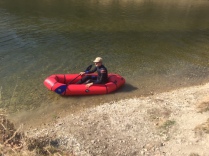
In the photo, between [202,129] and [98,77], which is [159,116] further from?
[98,77]

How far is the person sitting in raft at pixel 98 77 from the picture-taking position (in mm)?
10703

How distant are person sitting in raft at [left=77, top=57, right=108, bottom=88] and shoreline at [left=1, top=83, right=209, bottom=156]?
1.29 meters

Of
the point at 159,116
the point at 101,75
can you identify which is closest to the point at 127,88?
the point at 101,75

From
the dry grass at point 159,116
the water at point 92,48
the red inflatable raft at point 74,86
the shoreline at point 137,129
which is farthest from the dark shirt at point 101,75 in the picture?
the dry grass at point 159,116

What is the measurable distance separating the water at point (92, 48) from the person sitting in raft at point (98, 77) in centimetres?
76

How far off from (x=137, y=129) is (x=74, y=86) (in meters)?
3.67

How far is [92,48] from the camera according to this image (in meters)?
15.9

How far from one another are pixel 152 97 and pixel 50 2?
22152 mm

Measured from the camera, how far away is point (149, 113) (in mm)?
9047

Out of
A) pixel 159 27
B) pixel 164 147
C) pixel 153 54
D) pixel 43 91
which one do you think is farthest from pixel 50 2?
pixel 164 147

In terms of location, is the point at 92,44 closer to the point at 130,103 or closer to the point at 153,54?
the point at 153,54

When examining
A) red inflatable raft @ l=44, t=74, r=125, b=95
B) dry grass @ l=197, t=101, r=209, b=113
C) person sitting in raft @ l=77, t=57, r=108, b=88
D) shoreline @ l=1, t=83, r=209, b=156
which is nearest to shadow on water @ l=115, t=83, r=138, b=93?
red inflatable raft @ l=44, t=74, r=125, b=95

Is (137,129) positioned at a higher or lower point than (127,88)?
higher

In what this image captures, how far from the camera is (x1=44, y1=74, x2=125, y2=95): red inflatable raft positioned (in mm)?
10484
